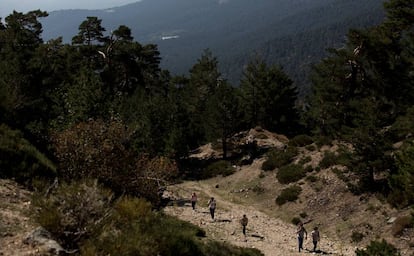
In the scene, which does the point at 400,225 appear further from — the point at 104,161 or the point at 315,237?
the point at 104,161

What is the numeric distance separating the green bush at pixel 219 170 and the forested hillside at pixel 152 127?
0.21 m

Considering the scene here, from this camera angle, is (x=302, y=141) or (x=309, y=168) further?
(x=302, y=141)

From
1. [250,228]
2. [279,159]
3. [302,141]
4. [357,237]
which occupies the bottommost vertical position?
[357,237]

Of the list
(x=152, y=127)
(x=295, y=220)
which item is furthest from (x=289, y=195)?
(x=152, y=127)

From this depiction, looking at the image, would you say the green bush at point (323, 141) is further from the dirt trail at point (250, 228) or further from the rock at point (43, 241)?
the rock at point (43, 241)

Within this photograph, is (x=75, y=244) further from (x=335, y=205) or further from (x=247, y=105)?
(x=247, y=105)

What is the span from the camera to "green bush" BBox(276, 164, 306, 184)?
37.1 meters

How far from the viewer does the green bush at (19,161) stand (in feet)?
48.9

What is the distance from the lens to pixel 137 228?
10242 mm

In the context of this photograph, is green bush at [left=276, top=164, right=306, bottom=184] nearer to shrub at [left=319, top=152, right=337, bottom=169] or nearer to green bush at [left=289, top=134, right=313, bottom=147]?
shrub at [left=319, top=152, right=337, bottom=169]

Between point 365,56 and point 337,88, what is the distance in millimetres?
4095

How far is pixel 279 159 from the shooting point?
135 ft

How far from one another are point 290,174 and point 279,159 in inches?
152

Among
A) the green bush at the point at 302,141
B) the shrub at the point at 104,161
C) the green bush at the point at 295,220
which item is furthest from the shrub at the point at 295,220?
the shrub at the point at 104,161
